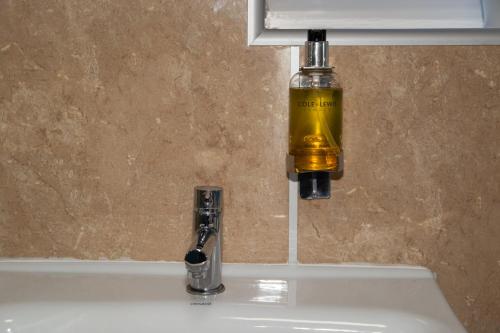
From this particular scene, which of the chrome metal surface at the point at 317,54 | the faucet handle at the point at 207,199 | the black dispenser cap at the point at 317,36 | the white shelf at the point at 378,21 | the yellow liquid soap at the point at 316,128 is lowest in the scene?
the faucet handle at the point at 207,199

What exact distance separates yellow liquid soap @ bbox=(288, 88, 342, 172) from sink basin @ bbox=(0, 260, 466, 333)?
14 centimetres

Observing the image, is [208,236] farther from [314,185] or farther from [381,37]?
[381,37]

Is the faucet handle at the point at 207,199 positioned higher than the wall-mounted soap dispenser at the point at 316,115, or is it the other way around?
the wall-mounted soap dispenser at the point at 316,115

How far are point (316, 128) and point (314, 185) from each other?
3.0 inches

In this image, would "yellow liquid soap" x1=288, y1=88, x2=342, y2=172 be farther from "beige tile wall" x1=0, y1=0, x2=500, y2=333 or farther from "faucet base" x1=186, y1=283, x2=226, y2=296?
"faucet base" x1=186, y1=283, x2=226, y2=296

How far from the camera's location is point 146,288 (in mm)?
695

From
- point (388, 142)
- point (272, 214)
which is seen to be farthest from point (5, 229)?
point (388, 142)

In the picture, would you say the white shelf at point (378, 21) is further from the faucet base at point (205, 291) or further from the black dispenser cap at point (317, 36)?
the faucet base at point (205, 291)

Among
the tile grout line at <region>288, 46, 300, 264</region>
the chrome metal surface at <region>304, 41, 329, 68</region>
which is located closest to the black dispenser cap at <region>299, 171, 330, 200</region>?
the tile grout line at <region>288, 46, 300, 264</region>

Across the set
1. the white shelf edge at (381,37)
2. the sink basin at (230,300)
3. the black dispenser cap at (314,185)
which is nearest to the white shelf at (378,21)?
the white shelf edge at (381,37)

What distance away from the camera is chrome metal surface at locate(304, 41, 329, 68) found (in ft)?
2.15

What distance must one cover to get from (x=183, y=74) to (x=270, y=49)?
108 millimetres

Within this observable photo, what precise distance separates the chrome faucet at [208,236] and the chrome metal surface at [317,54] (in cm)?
17

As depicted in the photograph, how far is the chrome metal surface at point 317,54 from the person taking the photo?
2.15ft
